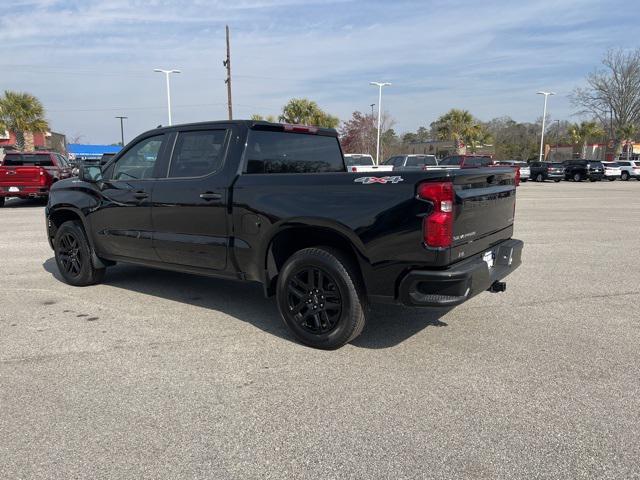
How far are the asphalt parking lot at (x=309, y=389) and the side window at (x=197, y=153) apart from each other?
144 centimetres

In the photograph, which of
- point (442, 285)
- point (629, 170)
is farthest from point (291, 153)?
point (629, 170)

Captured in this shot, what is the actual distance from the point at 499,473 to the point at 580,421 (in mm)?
823

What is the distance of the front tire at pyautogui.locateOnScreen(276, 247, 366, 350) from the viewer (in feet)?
12.9

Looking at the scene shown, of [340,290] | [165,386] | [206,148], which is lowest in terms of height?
[165,386]

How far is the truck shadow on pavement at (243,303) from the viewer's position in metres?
4.57

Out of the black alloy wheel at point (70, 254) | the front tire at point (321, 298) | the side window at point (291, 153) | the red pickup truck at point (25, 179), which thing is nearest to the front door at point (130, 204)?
the black alloy wheel at point (70, 254)

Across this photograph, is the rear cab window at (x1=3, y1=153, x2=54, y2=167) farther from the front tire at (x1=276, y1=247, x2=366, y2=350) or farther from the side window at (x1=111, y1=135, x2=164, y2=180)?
the front tire at (x1=276, y1=247, x2=366, y2=350)

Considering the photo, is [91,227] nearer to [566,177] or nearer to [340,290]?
[340,290]

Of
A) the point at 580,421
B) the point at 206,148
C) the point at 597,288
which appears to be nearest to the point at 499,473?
the point at 580,421

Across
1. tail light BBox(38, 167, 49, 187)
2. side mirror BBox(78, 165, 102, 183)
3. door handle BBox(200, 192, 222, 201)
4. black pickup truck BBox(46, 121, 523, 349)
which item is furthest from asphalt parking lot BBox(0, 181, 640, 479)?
tail light BBox(38, 167, 49, 187)

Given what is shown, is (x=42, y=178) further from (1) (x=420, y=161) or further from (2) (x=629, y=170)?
(2) (x=629, y=170)

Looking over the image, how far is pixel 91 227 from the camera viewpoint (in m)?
5.91

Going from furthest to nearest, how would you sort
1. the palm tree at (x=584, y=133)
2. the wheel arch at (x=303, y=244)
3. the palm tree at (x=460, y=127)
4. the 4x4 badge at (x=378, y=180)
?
the palm tree at (x=584, y=133), the palm tree at (x=460, y=127), the wheel arch at (x=303, y=244), the 4x4 badge at (x=378, y=180)

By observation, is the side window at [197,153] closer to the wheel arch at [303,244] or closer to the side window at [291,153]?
the side window at [291,153]
